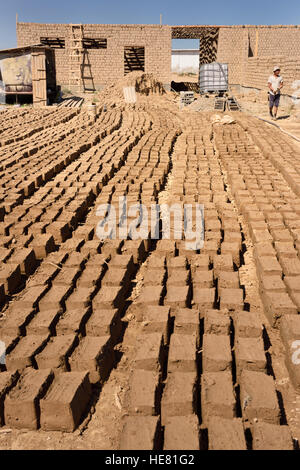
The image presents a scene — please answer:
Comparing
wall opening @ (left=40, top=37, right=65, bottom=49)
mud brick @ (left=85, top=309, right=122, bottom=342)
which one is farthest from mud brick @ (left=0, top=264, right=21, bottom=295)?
wall opening @ (left=40, top=37, right=65, bottom=49)

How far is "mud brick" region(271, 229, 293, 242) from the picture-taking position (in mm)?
3891

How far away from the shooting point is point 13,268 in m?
3.37

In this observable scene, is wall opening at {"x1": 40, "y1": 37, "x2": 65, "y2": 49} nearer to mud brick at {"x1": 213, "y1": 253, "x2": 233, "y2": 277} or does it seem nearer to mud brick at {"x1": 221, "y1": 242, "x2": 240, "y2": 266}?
mud brick at {"x1": 221, "y1": 242, "x2": 240, "y2": 266}

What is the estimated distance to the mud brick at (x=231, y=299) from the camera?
292cm

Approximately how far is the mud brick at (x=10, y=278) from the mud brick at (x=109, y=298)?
2.58 feet

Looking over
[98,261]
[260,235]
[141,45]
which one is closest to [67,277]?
[98,261]

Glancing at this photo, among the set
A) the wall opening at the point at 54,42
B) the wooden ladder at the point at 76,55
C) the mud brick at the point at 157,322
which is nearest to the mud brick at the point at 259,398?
the mud brick at the point at 157,322

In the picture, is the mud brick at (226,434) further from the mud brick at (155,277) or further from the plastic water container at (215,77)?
the plastic water container at (215,77)

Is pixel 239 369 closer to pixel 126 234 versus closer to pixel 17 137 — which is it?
pixel 126 234

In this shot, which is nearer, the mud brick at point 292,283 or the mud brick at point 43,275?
the mud brick at point 292,283

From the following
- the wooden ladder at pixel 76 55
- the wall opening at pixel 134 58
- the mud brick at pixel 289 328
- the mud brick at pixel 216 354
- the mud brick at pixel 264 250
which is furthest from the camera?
the wall opening at pixel 134 58

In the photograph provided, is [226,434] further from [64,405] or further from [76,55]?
[76,55]

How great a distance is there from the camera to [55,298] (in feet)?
9.80
